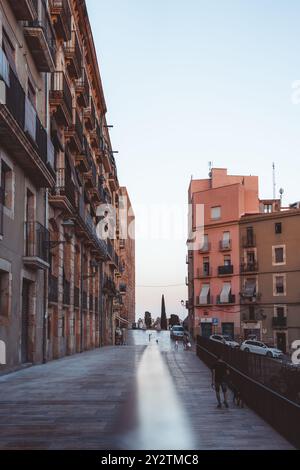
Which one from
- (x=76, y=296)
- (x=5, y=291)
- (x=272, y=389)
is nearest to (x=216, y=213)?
(x=76, y=296)

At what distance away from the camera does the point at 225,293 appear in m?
62.8

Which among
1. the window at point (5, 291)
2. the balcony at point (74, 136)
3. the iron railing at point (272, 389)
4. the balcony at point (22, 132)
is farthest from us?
the balcony at point (74, 136)

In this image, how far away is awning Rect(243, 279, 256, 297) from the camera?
60.1 m

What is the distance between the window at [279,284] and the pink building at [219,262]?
14.0 ft

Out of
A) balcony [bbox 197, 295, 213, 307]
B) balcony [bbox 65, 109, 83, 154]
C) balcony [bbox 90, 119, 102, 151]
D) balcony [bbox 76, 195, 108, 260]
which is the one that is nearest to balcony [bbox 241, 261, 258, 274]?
balcony [bbox 197, 295, 213, 307]

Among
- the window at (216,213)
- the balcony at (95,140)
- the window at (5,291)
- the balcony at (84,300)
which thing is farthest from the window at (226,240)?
the window at (5,291)

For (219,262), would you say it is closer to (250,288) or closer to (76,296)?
(250,288)

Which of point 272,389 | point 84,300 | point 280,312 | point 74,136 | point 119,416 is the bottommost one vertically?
point 119,416

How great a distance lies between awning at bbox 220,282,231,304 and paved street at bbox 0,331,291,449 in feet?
142

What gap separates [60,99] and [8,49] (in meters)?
7.72

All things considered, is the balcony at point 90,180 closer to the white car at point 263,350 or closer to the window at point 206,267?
Answer: the white car at point 263,350

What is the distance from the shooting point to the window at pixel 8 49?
61.2 feet

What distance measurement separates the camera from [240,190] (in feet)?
213

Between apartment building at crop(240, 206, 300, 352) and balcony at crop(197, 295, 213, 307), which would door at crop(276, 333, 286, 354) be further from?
balcony at crop(197, 295, 213, 307)
